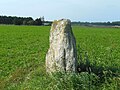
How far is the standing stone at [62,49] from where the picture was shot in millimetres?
9109

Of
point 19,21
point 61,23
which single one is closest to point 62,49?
point 61,23

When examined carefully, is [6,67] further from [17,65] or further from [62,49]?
[62,49]

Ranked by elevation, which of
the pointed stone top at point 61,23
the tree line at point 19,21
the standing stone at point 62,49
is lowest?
the tree line at point 19,21

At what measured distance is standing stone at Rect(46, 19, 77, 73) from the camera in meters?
9.11

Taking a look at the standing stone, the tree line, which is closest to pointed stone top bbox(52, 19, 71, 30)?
the standing stone

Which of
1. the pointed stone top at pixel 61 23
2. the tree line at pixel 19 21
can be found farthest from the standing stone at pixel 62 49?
the tree line at pixel 19 21

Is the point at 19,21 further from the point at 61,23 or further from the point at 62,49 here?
the point at 62,49

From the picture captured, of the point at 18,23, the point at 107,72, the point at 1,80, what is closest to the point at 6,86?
the point at 1,80

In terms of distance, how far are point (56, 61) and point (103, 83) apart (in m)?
1.60

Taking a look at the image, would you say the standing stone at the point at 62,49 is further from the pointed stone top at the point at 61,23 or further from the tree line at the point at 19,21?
the tree line at the point at 19,21

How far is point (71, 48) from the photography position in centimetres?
919

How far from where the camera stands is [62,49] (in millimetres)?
9273

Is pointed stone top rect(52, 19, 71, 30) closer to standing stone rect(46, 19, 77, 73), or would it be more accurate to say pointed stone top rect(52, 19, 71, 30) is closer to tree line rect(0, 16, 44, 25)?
standing stone rect(46, 19, 77, 73)

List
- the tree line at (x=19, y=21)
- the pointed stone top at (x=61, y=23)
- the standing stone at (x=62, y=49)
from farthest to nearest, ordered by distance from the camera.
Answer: the tree line at (x=19, y=21) → the pointed stone top at (x=61, y=23) → the standing stone at (x=62, y=49)
